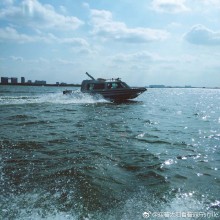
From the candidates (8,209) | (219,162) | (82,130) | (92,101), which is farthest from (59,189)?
(92,101)

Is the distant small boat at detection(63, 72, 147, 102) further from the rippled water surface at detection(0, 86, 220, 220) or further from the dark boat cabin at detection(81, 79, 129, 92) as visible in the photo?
the rippled water surface at detection(0, 86, 220, 220)

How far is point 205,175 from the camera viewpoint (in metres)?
7.58

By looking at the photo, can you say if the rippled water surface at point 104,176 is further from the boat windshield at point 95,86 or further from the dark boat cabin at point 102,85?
the boat windshield at point 95,86

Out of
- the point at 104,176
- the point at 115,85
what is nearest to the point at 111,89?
the point at 115,85

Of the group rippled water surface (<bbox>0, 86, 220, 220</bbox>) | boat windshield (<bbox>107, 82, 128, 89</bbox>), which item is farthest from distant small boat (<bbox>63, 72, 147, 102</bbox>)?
rippled water surface (<bbox>0, 86, 220, 220</bbox>)

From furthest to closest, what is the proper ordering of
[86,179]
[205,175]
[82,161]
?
1. [82,161]
2. [205,175]
3. [86,179]

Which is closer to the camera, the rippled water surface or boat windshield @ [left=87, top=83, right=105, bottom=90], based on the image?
the rippled water surface

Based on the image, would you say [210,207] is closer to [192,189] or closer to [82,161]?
[192,189]

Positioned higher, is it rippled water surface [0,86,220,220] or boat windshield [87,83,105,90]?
boat windshield [87,83,105,90]

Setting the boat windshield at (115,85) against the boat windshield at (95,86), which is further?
the boat windshield at (95,86)

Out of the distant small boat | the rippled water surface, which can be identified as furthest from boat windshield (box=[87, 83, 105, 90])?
the rippled water surface

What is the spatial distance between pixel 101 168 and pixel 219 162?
3.73m

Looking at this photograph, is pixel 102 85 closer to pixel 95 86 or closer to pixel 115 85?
pixel 95 86

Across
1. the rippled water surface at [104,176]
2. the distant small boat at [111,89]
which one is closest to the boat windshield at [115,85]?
the distant small boat at [111,89]
